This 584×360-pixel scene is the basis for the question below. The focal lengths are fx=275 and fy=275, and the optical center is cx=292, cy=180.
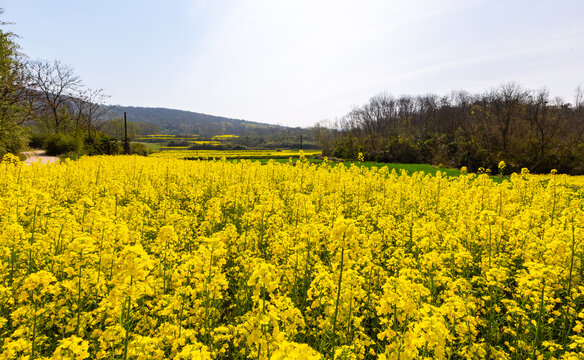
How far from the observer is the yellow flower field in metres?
2.57

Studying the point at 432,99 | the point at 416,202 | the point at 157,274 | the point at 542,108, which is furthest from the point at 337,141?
the point at 157,274

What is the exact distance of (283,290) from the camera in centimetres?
409

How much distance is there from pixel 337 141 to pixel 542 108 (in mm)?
35107

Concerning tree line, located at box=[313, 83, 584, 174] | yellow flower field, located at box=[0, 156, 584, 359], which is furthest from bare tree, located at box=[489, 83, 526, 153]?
yellow flower field, located at box=[0, 156, 584, 359]

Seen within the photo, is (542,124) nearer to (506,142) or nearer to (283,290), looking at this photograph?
(506,142)

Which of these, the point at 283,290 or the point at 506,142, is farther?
the point at 506,142

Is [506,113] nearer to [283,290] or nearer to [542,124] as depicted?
[542,124]

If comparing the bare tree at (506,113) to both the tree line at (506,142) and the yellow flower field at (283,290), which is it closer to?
the tree line at (506,142)

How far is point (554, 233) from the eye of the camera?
5121 millimetres

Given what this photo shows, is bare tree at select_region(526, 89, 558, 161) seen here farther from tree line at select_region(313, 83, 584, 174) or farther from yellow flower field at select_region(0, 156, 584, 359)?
yellow flower field at select_region(0, 156, 584, 359)

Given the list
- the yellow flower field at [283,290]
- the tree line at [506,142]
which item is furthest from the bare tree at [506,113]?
the yellow flower field at [283,290]

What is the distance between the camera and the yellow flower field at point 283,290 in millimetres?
2566

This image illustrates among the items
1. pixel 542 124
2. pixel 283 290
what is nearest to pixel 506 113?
pixel 542 124

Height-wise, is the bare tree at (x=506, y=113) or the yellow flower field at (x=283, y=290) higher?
the bare tree at (x=506, y=113)
